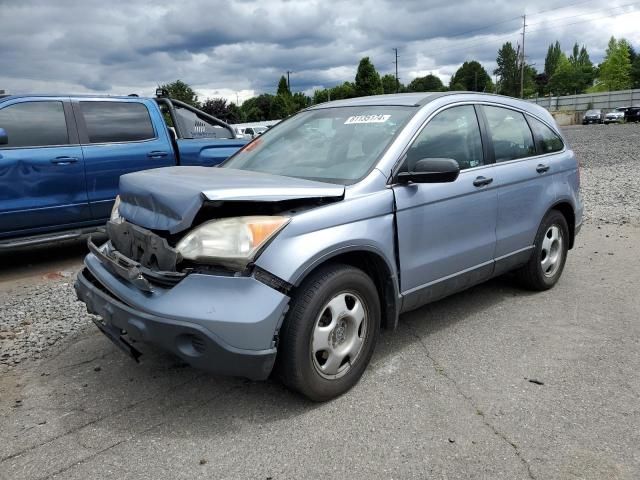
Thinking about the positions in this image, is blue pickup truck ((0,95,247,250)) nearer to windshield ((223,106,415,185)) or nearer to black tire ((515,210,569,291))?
windshield ((223,106,415,185))

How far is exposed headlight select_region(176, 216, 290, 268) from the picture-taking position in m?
2.72

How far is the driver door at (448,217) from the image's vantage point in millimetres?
3500

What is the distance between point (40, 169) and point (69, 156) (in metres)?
0.35

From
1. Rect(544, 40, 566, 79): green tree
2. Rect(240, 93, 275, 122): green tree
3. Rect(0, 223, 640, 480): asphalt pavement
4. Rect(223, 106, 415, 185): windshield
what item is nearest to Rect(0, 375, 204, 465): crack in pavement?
Rect(0, 223, 640, 480): asphalt pavement

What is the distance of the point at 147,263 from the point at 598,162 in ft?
51.0

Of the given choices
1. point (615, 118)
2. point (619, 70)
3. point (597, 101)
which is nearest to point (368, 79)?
point (615, 118)

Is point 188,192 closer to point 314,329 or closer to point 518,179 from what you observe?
point 314,329

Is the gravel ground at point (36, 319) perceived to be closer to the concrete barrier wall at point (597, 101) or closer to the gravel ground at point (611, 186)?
the gravel ground at point (611, 186)

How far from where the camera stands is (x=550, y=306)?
4.67 meters

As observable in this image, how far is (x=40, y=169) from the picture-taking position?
585 centimetres

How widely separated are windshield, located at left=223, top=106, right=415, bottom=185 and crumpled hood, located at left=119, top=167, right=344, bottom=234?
0.98ft

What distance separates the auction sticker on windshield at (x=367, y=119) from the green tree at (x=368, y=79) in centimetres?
6080

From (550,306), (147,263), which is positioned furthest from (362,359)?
(550,306)

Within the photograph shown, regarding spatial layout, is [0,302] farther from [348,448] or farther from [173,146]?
[348,448]
